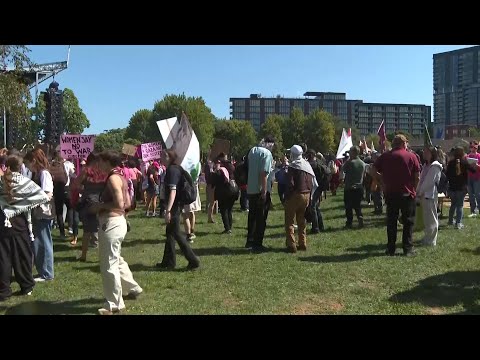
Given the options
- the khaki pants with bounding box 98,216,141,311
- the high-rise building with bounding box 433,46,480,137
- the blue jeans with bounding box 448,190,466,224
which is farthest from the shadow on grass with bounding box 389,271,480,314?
the high-rise building with bounding box 433,46,480,137

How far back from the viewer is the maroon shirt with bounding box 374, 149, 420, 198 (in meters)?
8.50

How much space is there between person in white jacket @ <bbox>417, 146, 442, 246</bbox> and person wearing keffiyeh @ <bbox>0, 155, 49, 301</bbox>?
6624 millimetres

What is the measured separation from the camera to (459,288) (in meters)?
6.86

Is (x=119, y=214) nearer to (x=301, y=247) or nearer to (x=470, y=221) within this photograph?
(x=301, y=247)

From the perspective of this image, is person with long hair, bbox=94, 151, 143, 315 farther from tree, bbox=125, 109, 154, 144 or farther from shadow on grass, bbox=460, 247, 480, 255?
tree, bbox=125, 109, 154, 144

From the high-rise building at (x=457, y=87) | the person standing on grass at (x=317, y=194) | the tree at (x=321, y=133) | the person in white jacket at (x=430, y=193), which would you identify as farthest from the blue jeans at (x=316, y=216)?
the high-rise building at (x=457, y=87)

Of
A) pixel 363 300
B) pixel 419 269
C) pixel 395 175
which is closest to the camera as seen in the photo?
pixel 363 300

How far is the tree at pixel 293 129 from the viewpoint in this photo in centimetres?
8338

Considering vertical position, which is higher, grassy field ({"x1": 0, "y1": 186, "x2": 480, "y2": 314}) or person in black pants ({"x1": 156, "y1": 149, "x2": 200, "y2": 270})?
person in black pants ({"x1": 156, "y1": 149, "x2": 200, "y2": 270})

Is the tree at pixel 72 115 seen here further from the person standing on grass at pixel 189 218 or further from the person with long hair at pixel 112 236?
the person with long hair at pixel 112 236

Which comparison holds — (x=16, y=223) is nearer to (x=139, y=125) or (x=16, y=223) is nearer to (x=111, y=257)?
(x=111, y=257)

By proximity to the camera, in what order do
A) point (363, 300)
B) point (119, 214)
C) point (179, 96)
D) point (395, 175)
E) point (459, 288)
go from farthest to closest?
point (179, 96) < point (395, 175) < point (459, 288) < point (363, 300) < point (119, 214)
